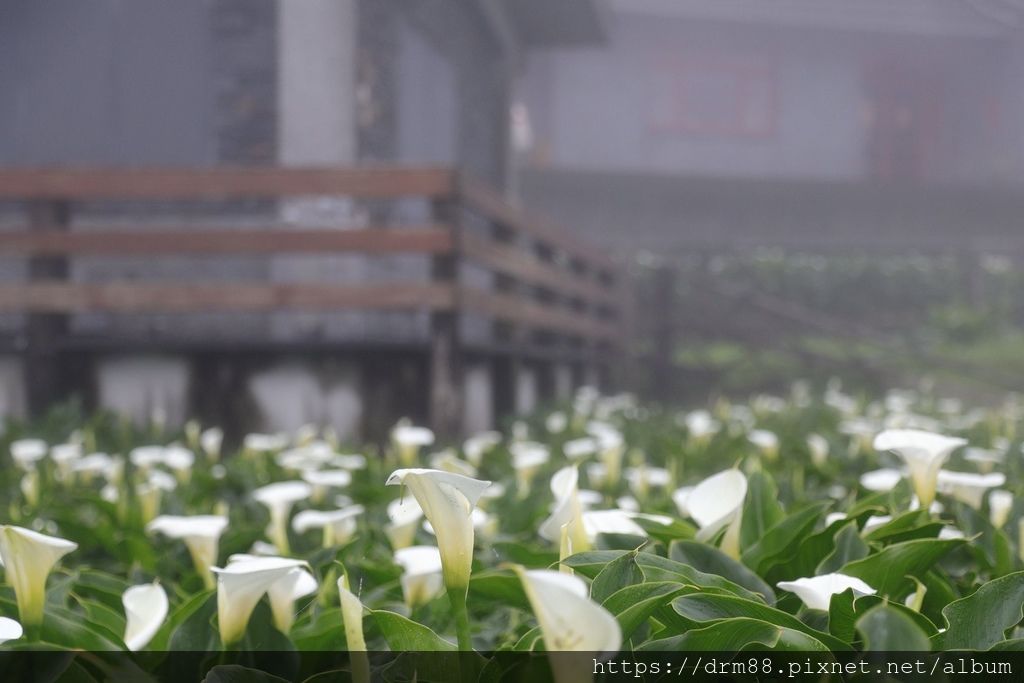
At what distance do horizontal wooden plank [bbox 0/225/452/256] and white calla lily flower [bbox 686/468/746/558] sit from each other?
14.0 feet

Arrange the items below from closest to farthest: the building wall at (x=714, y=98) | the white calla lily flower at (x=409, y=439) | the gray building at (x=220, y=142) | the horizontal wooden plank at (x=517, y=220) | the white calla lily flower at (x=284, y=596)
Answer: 1. the white calla lily flower at (x=284, y=596)
2. the white calla lily flower at (x=409, y=439)
3. the horizontal wooden plank at (x=517, y=220)
4. the gray building at (x=220, y=142)
5. the building wall at (x=714, y=98)

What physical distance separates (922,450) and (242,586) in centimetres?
106

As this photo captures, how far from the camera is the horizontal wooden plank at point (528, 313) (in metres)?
6.03

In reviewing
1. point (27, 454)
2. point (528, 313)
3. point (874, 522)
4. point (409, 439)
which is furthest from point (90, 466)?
point (528, 313)

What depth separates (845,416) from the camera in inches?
240

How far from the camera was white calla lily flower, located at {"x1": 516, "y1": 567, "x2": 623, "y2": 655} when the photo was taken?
0.82 metres

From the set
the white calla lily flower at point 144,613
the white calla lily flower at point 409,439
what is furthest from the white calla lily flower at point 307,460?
the white calla lily flower at point 144,613

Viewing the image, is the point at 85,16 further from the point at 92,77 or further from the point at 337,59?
the point at 337,59

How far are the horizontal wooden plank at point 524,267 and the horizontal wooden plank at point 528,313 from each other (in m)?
0.16

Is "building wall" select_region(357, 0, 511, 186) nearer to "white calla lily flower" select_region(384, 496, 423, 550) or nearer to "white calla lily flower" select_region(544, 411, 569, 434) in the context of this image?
"white calla lily flower" select_region(544, 411, 569, 434)

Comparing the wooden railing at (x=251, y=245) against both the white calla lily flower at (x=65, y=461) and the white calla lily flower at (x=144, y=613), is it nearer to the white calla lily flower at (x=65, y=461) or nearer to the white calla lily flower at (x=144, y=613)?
the white calla lily flower at (x=65, y=461)

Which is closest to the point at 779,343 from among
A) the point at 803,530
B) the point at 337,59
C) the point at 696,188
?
the point at 696,188

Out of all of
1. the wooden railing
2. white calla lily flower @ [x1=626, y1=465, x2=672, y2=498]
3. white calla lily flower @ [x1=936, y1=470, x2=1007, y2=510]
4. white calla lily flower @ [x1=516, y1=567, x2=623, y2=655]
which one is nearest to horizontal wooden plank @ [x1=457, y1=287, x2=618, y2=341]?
the wooden railing

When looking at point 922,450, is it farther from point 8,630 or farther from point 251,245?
point 251,245
